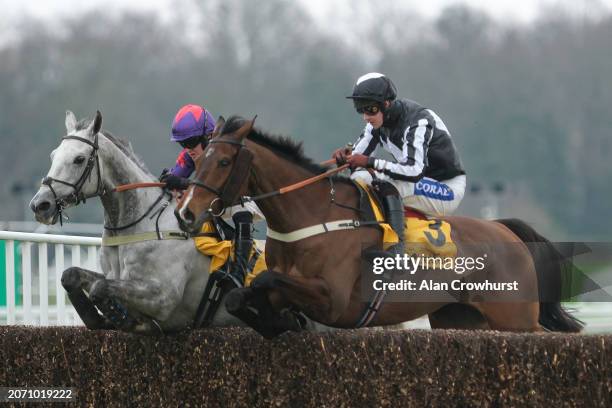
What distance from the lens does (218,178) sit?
606cm

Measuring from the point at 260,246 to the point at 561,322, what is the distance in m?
1.98

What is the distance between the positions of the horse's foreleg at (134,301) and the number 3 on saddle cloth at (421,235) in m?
1.28

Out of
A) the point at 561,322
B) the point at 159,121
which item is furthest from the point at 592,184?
the point at 561,322

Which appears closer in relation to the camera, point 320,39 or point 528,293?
point 528,293

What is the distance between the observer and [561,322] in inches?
295

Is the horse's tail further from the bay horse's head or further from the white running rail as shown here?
the white running rail

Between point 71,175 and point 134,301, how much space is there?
82cm

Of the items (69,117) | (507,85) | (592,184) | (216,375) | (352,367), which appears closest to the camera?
(352,367)

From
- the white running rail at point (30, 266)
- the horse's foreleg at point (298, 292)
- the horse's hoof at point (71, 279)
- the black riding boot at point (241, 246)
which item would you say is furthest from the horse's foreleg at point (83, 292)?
the white running rail at point (30, 266)

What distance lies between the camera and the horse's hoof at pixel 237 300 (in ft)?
19.8

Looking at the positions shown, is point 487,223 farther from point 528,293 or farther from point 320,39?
point 320,39

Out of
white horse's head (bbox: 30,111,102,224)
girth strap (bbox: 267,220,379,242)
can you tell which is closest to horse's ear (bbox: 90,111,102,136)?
white horse's head (bbox: 30,111,102,224)

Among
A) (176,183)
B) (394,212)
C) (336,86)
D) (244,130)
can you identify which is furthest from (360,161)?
(336,86)

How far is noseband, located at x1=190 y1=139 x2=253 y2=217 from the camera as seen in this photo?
6.01 metres
